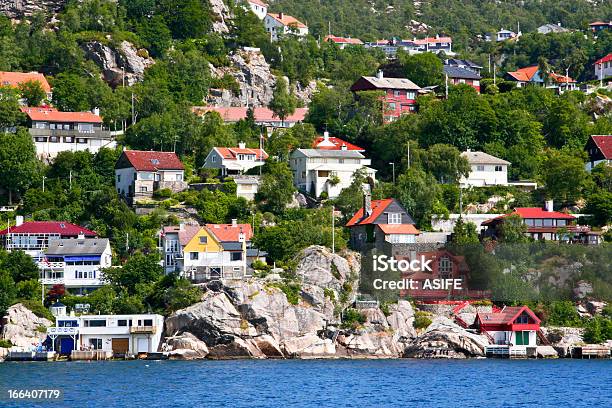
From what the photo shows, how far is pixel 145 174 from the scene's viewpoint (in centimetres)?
10400

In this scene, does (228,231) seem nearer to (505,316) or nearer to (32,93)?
(505,316)

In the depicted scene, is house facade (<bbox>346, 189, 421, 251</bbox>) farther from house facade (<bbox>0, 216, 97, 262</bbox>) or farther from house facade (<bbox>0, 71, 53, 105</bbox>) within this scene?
house facade (<bbox>0, 71, 53, 105</bbox>)

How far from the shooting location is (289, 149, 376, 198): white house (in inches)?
4230

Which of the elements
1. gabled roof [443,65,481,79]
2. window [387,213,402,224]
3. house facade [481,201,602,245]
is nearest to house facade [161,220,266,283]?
window [387,213,402,224]

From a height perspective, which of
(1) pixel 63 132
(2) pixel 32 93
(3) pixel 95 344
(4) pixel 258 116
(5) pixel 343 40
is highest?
(5) pixel 343 40

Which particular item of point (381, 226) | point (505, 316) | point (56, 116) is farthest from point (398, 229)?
point (56, 116)

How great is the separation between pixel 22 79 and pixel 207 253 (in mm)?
36117

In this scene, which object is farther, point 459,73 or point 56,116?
point 459,73

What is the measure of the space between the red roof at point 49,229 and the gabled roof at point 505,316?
1130 inches

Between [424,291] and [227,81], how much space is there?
45.5 meters

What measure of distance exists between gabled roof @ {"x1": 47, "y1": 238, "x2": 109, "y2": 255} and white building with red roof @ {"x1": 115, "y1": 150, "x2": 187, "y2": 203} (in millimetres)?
8169

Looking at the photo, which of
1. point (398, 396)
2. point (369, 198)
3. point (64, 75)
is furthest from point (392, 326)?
point (64, 75)

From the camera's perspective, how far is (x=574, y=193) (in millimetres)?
106125

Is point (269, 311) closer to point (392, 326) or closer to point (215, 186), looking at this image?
point (392, 326)
